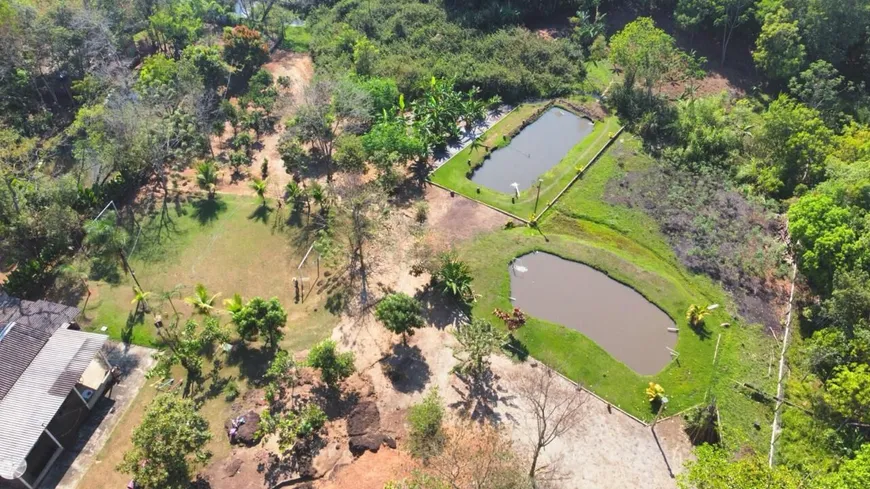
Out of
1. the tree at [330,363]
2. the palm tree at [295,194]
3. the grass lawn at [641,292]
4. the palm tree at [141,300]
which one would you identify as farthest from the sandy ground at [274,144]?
the grass lawn at [641,292]

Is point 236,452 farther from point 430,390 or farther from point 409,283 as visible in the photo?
point 409,283

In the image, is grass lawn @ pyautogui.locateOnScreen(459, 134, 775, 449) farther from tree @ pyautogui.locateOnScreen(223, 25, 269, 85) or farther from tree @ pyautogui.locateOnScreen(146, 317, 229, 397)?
tree @ pyautogui.locateOnScreen(223, 25, 269, 85)

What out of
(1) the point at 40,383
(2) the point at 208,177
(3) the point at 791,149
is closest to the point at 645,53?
(3) the point at 791,149

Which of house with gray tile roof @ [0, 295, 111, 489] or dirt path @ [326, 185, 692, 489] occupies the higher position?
house with gray tile roof @ [0, 295, 111, 489]

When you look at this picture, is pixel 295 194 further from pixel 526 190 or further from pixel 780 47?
pixel 780 47

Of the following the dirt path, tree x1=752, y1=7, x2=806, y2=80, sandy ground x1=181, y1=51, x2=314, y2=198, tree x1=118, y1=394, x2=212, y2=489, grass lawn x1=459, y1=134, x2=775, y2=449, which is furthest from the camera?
tree x1=752, y1=7, x2=806, y2=80

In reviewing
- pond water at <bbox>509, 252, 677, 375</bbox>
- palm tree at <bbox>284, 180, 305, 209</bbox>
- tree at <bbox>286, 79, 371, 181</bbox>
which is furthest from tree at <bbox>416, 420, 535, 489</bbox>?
tree at <bbox>286, 79, 371, 181</bbox>
